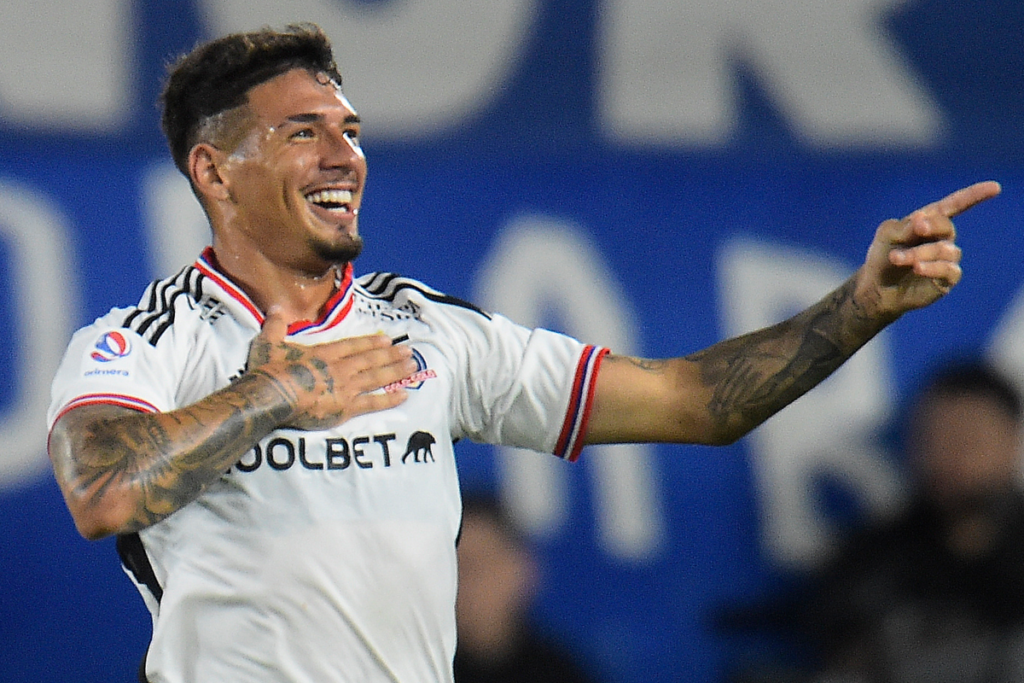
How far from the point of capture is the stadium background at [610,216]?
3.33 meters

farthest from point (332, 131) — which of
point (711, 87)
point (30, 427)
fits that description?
point (711, 87)

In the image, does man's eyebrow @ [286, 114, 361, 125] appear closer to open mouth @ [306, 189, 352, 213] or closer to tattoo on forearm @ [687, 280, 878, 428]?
open mouth @ [306, 189, 352, 213]

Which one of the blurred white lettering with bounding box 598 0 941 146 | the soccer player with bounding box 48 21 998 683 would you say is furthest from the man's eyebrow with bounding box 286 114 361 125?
the blurred white lettering with bounding box 598 0 941 146

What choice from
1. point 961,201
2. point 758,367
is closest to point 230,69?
point 758,367

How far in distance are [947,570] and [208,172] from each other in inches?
73.1

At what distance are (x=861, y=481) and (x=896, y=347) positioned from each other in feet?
1.21

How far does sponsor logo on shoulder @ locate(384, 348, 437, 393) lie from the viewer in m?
1.91

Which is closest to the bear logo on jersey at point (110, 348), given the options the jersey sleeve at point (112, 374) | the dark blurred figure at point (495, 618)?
the jersey sleeve at point (112, 374)

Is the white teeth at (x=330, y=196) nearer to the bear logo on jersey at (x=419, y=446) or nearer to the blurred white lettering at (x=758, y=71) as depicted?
the bear logo on jersey at (x=419, y=446)

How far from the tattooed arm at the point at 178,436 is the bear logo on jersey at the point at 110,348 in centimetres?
8

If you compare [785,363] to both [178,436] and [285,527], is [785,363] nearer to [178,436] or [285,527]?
[285,527]

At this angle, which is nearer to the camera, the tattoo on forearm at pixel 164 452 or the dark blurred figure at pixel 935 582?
the tattoo on forearm at pixel 164 452

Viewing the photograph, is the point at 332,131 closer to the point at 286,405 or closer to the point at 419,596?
the point at 286,405

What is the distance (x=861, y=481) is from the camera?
3.59 m
